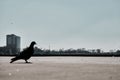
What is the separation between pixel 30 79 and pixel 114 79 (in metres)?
4.69

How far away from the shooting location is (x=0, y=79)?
49.5 ft

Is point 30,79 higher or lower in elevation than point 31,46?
lower

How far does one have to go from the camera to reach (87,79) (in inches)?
570

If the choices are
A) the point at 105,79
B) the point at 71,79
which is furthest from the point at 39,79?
the point at 105,79

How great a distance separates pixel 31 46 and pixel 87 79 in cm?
2396

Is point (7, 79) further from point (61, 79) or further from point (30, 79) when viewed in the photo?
point (61, 79)

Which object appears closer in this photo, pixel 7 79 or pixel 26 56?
pixel 7 79

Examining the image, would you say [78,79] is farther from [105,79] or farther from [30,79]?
[30,79]

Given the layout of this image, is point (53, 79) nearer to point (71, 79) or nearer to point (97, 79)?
point (71, 79)

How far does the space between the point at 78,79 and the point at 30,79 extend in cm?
270

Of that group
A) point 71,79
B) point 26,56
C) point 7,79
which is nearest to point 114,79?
point 71,79

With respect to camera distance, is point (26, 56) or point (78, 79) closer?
point (78, 79)

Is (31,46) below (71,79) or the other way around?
the other way around

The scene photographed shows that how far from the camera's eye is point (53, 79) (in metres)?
14.6
